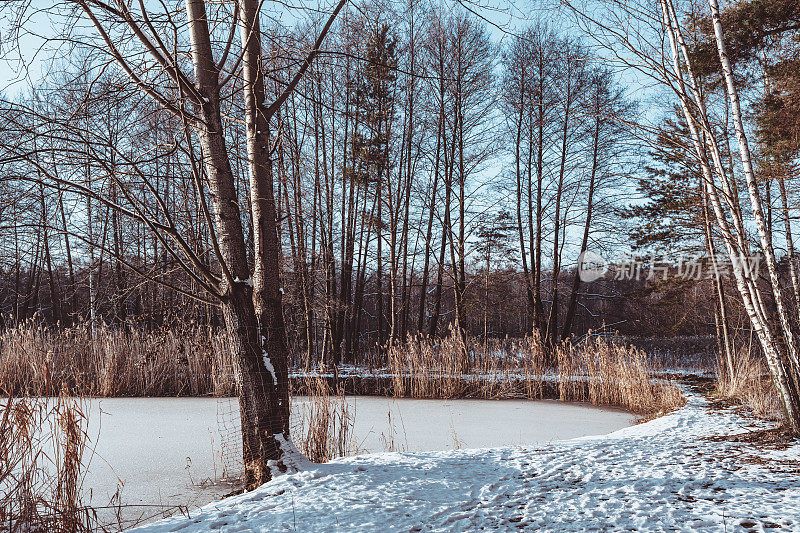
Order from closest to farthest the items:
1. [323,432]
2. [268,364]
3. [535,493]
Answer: [535,493], [268,364], [323,432]

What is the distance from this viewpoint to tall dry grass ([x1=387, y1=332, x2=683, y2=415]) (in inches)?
222

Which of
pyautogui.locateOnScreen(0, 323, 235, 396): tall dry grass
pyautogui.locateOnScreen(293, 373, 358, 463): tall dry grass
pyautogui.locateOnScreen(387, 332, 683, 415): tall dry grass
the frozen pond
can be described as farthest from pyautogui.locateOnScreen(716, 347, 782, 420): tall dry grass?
pyautogui.locateOnScreen(0, 323, 235, 396): tall dry grass

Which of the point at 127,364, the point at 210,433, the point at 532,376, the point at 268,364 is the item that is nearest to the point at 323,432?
the point at 268,364

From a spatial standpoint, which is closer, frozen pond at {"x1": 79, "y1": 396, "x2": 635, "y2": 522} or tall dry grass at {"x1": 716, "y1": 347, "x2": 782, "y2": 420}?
frozen pond at {"x1": 79, "y1": 396, "x2": 635, "y2": 522}

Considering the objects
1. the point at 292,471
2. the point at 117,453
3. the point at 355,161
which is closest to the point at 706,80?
the point at 355,161

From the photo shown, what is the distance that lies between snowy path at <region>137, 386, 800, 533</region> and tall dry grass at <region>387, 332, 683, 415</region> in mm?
3070

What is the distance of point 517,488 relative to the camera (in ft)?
→ 6.81

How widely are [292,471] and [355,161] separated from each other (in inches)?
319

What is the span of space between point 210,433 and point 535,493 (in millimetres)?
2656

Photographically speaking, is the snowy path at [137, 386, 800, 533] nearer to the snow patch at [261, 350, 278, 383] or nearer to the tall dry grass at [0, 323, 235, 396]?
the snow patch at [261, 350, 278, 383]

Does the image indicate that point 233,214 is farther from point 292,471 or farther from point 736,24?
point 736,24

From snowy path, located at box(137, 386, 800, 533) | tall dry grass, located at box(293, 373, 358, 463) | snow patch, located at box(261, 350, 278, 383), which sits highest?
snow patch, located at box(261, 350, 278, 383)

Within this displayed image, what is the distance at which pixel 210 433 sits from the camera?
3.65 m

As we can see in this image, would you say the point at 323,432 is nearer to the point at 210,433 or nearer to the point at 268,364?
the point at 268,364
